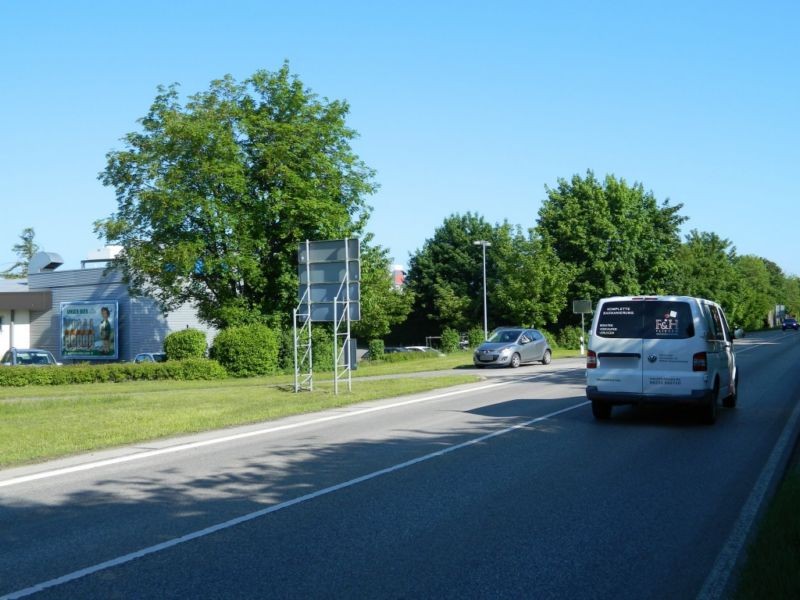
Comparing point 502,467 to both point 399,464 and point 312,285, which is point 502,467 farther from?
point 312,285

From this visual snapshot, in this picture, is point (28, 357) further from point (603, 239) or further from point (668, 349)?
point (603, 239)

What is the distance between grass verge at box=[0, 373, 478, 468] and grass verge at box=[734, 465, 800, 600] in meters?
9.14

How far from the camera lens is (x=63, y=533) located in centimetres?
680

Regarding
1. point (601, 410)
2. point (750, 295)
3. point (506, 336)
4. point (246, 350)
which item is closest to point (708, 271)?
point (750, 295)

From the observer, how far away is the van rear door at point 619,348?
43.1 ft

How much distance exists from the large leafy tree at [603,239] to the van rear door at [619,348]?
44.3 metres

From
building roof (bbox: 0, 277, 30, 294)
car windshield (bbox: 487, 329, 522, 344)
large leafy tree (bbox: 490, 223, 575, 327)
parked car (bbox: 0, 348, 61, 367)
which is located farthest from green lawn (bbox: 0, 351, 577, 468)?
building roof (bbox: 0, 277, 30, 294)

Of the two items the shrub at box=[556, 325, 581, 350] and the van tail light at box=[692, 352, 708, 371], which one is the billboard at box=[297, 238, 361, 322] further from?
the shrub at box=[556, 325, 581, 350]

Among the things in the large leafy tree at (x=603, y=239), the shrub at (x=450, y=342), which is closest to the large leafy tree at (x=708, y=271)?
the large leafy tree at (x=603, y=239)

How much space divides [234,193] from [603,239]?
34.5 meters

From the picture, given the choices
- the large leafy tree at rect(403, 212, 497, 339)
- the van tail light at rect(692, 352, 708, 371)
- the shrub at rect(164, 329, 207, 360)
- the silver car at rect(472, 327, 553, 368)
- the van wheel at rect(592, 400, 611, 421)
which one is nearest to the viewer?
the van tail light at rect(692, 352, 708, 371)

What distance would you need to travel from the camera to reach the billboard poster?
154 feet

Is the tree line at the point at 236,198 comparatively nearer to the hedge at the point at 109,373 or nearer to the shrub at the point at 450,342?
the hedge at the point at 109,373

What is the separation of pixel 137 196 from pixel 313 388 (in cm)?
1617
